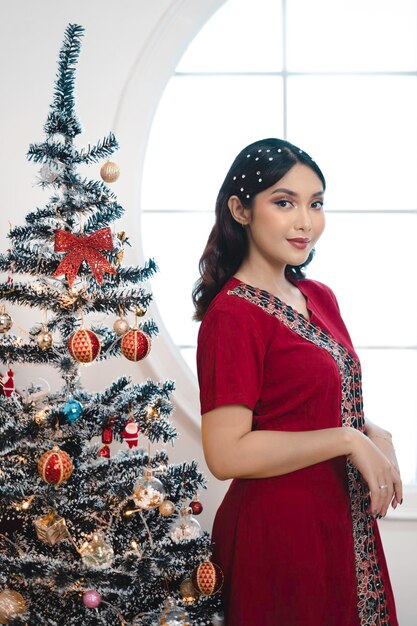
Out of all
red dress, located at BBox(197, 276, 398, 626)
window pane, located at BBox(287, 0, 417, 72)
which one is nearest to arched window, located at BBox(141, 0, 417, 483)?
window pane, located at BBox(287, 0, 417, 72)

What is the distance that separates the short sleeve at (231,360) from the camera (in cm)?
145

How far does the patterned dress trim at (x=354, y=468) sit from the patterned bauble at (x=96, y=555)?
0.55 meters

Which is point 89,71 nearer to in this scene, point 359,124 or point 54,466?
point 359,124

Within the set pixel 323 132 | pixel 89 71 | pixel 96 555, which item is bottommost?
pixel 96 555

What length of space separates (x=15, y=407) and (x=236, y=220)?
26.3 inches

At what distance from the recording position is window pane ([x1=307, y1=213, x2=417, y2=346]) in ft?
9.03

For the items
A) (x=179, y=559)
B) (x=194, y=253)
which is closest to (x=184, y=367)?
(x=194, y=253)

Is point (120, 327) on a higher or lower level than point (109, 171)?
lower

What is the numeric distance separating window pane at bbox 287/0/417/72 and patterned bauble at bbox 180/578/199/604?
5.70 ft

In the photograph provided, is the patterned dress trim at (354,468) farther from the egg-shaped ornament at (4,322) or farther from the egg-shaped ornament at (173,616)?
the egg-shaped ornament at (4,322)

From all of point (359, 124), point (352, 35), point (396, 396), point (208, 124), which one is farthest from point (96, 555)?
point (352, 35)

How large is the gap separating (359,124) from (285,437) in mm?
1578

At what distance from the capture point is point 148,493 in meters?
1.79

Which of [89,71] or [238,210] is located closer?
[238,210]
